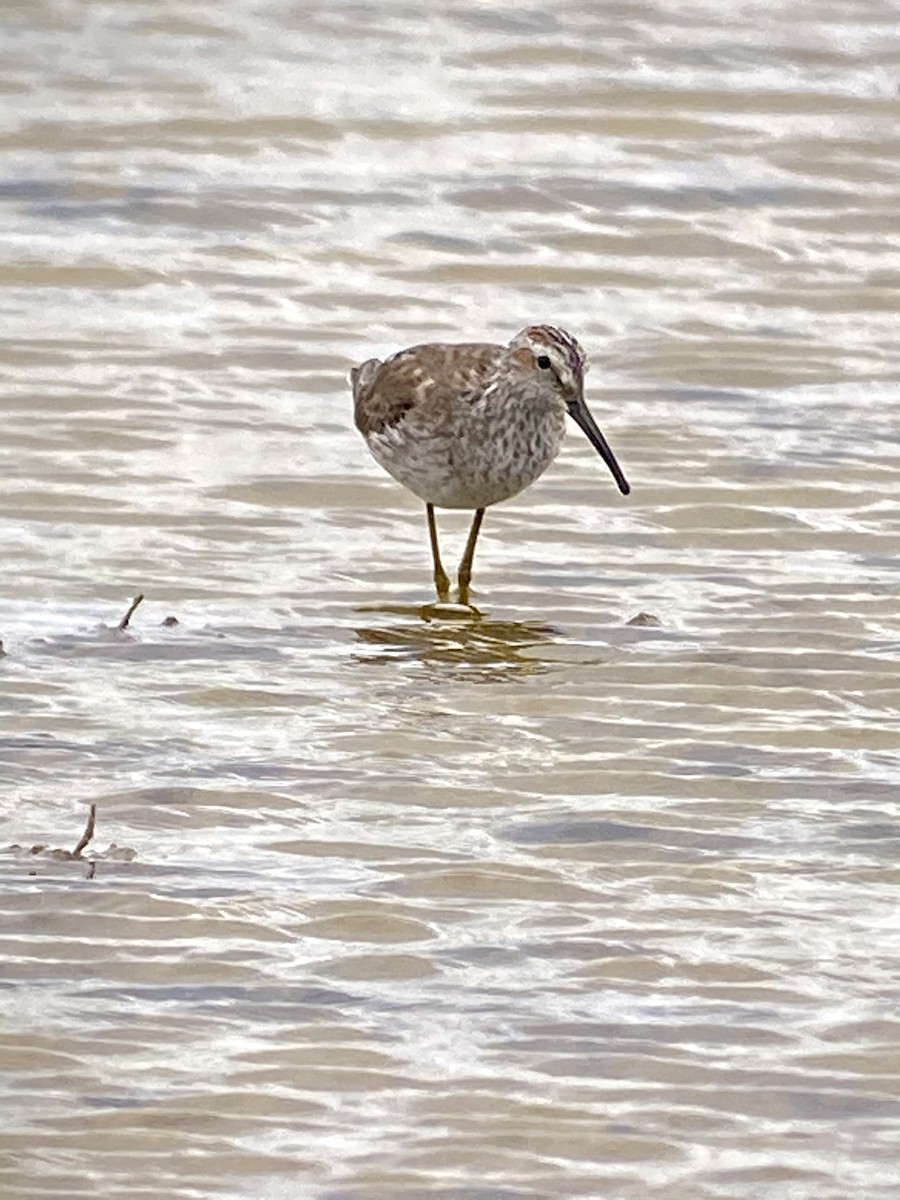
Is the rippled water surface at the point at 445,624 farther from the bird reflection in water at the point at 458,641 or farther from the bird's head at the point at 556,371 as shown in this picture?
the bird's head at the point at 556,371

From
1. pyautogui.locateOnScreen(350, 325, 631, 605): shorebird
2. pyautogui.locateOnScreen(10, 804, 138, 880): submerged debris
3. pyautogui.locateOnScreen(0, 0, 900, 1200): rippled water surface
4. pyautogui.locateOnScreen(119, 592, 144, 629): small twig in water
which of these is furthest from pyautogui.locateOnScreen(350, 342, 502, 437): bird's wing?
pyautogui.locateOnScreen(10, 804, 138, 880): submerged debris

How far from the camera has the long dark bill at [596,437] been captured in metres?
9.46

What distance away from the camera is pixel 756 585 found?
914 centimetres

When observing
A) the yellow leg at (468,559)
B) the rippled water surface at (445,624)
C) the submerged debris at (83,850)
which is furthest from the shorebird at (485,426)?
the submerged debris at (83,850)

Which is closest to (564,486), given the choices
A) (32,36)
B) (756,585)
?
(756,585)

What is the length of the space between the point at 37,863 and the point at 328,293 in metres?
6.28

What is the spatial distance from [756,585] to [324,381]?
115 inches

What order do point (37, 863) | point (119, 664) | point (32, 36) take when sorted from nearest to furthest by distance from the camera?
point (37, 863), point (119, 664), point (32, 36)

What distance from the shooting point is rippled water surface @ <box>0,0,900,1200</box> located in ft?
17.9

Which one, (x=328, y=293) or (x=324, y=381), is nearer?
(x=324, y=381)

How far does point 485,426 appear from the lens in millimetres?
9492

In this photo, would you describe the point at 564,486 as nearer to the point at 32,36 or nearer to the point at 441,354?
the point at 441,354

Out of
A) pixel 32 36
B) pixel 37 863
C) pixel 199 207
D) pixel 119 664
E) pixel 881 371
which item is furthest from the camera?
pixel 32 36

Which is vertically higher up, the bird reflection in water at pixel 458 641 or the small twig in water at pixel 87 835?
the small twig in water at pixel 87 835
